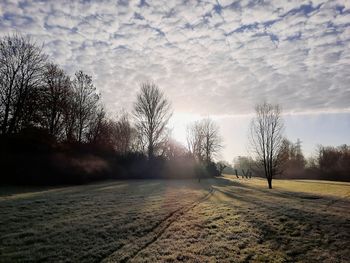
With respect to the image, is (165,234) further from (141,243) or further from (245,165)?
(245,165)

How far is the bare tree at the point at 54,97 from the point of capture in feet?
97.8

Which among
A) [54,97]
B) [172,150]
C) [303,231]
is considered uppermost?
[54,97]

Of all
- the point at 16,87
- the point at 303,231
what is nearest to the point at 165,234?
the point at 303,231

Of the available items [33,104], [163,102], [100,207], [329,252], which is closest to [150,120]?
[163,102]

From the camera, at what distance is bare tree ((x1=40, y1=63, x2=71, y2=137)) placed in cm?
2981

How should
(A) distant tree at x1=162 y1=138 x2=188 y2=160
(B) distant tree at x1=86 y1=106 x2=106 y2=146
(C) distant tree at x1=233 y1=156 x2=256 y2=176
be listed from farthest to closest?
(C) distant tree at x1=233 y1=156 x2=256 y2=176 < (A) distant tree at x1=162 y1=138 x2=188 y2=160 < (B) distant tree at x1=86 y1=106 x2=106 y2=146

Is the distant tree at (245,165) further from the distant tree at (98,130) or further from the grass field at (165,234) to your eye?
the grass field at (165,234)

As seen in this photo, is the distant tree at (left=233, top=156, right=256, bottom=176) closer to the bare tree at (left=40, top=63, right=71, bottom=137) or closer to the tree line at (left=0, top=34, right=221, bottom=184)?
the tree line at (left=0, top=34, right=221, bottom=184)

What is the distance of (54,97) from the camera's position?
31625 millimetres

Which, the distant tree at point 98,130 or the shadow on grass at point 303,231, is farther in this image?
the distant tree at point 98,130

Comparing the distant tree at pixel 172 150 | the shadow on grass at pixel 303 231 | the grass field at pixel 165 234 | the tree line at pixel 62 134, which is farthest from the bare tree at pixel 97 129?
the shadow on grass at pixel 303 231

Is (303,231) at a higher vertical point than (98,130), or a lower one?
lower

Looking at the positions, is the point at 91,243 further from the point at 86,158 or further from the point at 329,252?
the point at 86,158

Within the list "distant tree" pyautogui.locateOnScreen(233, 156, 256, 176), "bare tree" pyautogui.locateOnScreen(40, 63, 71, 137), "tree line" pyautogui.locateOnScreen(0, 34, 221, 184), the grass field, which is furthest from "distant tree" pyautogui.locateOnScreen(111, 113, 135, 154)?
the grass field
